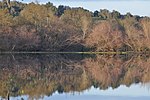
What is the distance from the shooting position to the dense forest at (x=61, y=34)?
52125 millimetres

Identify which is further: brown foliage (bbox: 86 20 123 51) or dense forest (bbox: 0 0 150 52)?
brown foliage (bbox: 86 20 123 51)

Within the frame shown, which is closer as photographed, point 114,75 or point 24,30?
point 114,75

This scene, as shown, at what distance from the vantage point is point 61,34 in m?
55.1

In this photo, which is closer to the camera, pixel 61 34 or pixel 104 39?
pixel 61 34

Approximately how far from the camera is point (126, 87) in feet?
69.1

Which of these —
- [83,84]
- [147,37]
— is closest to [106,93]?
[83,84]

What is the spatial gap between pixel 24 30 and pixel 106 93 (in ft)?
117

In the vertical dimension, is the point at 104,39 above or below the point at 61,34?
below

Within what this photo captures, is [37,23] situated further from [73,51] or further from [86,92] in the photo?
[86,92]

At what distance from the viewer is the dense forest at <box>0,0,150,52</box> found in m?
52.1

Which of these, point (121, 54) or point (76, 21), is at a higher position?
point (76, 21)

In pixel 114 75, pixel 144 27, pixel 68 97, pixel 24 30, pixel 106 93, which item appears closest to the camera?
pixel 68 97

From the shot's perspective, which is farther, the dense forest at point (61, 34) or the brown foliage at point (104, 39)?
the brown foliage at point (104, 39)

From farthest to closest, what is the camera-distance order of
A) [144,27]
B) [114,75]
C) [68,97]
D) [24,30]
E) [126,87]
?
[144,27], [24,30], [114,75], [126,87], [68,97]
